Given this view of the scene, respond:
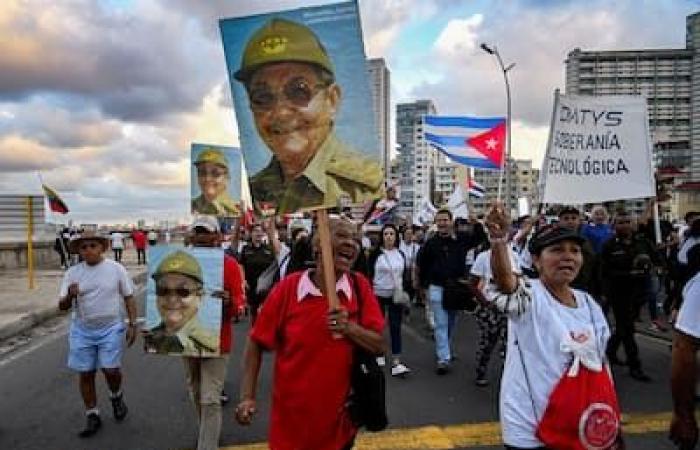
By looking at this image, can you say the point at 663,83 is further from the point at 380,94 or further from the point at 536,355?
the point at 536,355

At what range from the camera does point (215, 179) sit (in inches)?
457

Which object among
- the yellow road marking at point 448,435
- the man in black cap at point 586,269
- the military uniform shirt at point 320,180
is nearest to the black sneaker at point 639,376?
the man in black cap at point 586,269

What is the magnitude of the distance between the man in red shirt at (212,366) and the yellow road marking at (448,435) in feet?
1.20

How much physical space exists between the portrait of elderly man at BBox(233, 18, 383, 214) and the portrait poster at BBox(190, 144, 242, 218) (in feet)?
26.9

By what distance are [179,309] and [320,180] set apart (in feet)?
8.07

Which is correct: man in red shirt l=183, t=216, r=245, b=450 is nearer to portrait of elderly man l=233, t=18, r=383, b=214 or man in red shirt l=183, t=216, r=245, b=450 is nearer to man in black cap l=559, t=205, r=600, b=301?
portrait of elderly man l=233, t=18, r=383, b=214

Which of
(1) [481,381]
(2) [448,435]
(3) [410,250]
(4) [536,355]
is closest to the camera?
(4) [536,355]

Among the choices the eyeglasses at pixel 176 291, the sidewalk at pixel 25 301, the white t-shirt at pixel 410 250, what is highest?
the eyeglasses at pixel 176 291

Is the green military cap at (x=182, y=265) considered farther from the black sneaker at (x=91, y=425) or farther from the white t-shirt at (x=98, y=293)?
the black sneaker at (x=91, y=425)

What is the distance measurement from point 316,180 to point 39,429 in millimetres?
4045

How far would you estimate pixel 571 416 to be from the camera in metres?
2.82

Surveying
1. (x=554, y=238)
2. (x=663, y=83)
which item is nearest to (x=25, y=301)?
(x=554, y=238)

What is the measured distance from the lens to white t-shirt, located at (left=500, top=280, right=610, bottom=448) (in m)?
2.91

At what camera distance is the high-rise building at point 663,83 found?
105 feet
